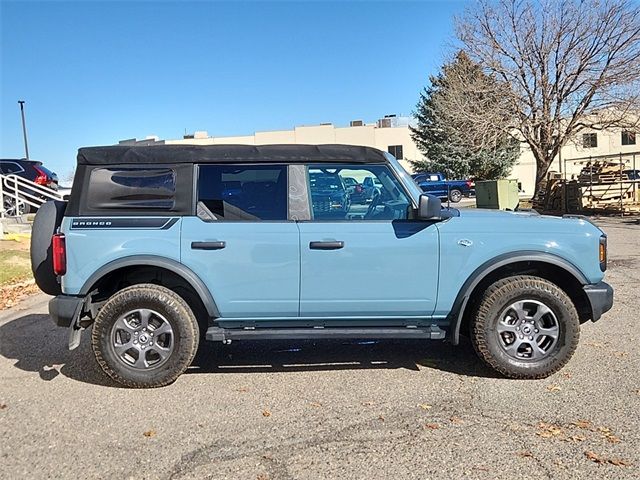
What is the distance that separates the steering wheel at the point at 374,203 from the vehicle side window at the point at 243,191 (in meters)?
0.68

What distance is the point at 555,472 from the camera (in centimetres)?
306

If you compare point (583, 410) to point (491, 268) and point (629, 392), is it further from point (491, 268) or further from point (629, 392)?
point (491, 268)

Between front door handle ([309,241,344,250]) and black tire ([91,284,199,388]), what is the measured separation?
44.6 inches

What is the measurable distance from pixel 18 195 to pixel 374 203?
13767mm

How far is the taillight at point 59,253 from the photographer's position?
4309 mm

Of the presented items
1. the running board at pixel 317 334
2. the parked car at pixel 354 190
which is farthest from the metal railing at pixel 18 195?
the parked car at pixel 354 190

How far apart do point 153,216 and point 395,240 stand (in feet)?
6.34

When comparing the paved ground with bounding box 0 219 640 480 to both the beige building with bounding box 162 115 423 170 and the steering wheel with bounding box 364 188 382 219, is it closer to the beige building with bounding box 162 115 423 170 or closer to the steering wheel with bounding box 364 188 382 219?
the steering wheel with bounding box 364 188 382 219

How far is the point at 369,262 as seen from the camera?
435 centimetres

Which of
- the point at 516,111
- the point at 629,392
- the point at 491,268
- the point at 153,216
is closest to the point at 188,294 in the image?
the point at 153,216

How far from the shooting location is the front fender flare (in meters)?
4.36

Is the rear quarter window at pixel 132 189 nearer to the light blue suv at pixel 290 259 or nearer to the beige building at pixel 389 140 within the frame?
the light blue suv at pixel 290 259

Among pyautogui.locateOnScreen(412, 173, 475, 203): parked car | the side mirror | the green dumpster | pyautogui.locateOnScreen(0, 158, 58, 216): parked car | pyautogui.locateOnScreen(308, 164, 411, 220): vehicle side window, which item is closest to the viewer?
the side mirror

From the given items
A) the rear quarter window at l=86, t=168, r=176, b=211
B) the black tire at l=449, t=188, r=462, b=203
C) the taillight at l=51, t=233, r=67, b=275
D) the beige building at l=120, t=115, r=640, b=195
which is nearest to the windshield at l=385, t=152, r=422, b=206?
the rear quarter window at l=86, t=168, r=176, b=211
